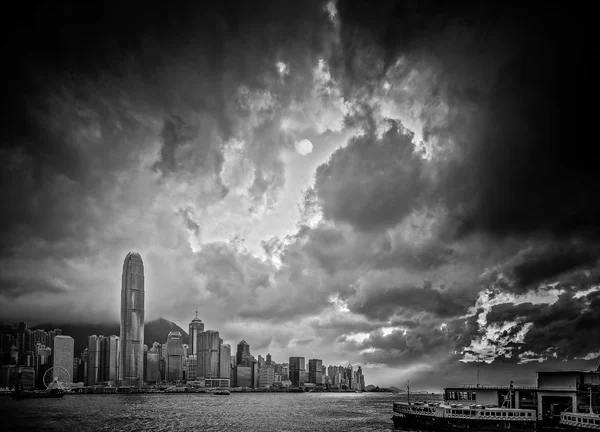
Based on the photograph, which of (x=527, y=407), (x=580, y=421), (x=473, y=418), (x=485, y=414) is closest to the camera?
(x=580, y=421)

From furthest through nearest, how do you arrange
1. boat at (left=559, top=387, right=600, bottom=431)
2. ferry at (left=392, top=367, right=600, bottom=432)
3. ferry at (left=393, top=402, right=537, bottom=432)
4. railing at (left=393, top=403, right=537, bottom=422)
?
railing at (left=393, top=403, right=537, bottom=422)
ferry at (left=393, top=402, right=537, bottom=432)
ferry at (left=392, top=367, right=600, bottom=432)
boat at (left=559, top=387, right=600, bottom=431)

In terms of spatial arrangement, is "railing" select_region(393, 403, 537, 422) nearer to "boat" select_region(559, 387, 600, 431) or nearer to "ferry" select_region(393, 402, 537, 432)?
"ferry" select_region(393, 402, 537, 432)

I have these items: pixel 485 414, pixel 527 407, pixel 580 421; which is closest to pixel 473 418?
pixel 485 414

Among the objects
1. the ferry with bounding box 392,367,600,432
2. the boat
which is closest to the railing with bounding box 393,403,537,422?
the ferry with bounding box 392,367,600,432

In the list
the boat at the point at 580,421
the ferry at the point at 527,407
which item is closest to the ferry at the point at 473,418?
the ferry at the point at 527,407

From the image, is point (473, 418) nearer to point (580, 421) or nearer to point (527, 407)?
point (527, 407)

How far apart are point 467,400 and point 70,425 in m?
130

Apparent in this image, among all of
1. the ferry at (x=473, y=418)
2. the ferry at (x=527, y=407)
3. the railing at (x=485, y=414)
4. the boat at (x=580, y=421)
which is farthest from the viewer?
the railing at (x=485, y=414)

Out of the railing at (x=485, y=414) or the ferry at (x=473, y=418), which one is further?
the railing at (x=485, y=414)

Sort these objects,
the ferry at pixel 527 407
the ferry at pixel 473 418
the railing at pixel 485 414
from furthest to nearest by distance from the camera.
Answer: the railing at pixel 485 414 → the ferry at pixel 473 418 → the ferry at pixel 527 407

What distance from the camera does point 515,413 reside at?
396 ft

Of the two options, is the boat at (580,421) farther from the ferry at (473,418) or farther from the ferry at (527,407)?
the ferry at (473,418)

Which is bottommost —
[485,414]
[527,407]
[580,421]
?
[485,414]

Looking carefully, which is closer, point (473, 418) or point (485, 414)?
Answer: point (473, 418)
